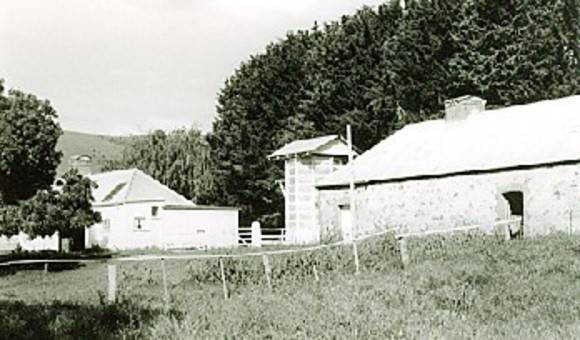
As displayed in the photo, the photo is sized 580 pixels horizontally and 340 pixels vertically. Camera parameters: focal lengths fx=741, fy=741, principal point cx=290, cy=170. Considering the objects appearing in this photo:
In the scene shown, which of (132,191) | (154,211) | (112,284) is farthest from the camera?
(132,191)

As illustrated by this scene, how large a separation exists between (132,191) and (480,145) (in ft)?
87.9

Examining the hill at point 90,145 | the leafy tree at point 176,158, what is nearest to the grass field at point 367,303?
the leafy tree at point 176,158

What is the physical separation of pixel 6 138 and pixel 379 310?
80.5 ft

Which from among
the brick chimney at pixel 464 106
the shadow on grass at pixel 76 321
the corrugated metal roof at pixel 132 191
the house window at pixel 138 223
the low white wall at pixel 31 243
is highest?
the brick chimney at pixel 464 106

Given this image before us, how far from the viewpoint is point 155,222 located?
151ft

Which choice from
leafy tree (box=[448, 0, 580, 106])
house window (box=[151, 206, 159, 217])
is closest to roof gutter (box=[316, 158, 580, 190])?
leafy tree (box=[448, 0, 580, 106])

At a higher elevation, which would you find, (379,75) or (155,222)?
(379,75)

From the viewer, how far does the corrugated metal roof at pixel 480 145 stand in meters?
26.0

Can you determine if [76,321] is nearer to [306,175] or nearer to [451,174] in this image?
[451,174]

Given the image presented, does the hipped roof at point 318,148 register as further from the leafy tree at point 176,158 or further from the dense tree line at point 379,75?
the leafy tree at point 176,158

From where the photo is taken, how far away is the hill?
107 m

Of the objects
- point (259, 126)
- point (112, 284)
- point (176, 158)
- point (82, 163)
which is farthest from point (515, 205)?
point (176, 158)

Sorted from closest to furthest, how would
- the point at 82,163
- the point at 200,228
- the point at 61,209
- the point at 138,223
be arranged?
the point at 61,209
the point at 200,228
the point at 138,223
the point at 82,163

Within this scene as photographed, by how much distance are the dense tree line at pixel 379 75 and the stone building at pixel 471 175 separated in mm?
7592
